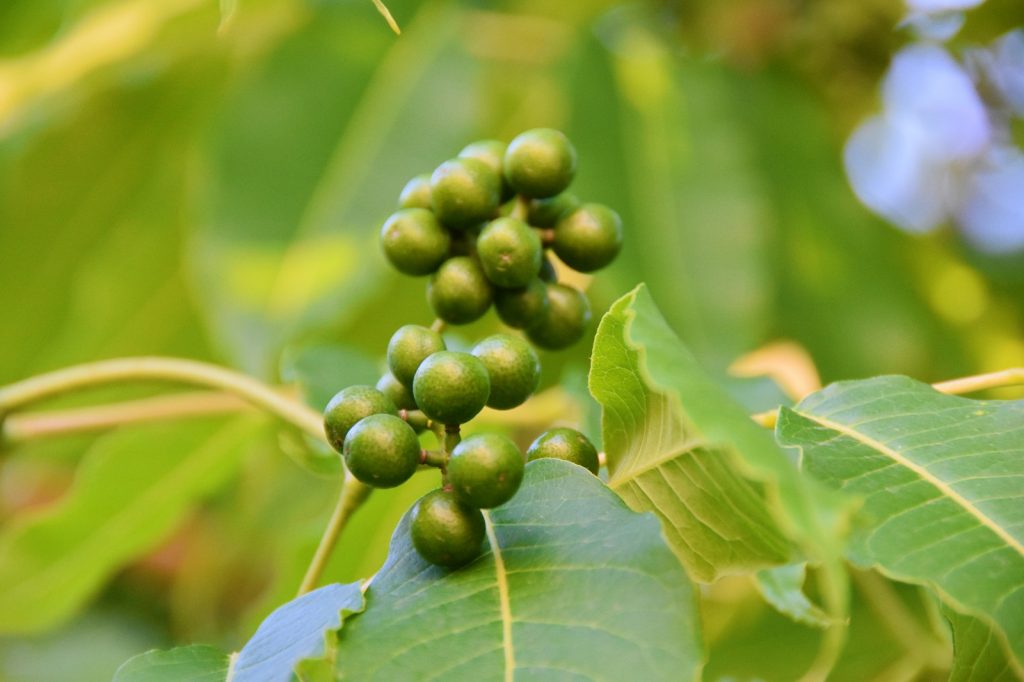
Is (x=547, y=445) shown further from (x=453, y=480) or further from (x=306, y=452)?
(x=306, y=452)

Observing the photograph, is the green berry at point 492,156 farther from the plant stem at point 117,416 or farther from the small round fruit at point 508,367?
the plant stem at point 117,416

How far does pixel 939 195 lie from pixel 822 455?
219 centimetres

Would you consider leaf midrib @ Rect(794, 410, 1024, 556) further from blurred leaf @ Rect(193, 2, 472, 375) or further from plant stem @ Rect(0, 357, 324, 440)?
blurred leaf @ Rect(193, 2, 472, 375)

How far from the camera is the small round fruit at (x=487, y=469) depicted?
0.66 meters

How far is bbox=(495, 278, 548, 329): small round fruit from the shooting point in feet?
2.89

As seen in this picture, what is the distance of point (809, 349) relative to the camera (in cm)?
226

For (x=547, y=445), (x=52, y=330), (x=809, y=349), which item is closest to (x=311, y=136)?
(x=52, y=330)

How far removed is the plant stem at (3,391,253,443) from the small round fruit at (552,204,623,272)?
0.43m

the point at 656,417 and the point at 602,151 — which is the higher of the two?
the point at 656,417

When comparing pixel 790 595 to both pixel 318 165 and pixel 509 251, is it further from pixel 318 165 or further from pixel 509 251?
pixel 318 165

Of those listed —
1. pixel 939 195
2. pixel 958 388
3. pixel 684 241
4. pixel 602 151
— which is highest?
pixel 958 388

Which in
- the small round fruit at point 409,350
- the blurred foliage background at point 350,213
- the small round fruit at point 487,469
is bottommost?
the blurred foliage background at point 350,213

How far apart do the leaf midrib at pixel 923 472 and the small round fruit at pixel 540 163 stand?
0.27m

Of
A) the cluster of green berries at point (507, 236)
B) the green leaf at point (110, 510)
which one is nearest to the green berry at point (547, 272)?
the cluster of green berries at point (507, 236)
